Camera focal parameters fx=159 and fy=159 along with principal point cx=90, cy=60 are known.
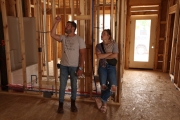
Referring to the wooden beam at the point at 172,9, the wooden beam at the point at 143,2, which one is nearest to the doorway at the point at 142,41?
the wooden beam at the point at 143,2

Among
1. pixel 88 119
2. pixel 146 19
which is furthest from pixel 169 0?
pixel 88 119

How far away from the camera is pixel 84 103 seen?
3.20 metres

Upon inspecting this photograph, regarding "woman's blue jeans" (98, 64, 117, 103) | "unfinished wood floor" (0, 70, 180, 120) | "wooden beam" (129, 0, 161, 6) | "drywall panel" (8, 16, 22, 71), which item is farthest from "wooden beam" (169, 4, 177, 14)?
"drywall panel" (8, 16, 22, 71)

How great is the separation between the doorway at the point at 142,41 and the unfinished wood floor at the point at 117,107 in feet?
7.00

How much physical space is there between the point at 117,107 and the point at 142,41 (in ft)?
12.0

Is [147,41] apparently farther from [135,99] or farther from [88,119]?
[88,119]

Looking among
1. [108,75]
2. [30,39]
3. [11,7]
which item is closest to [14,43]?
[30,39]

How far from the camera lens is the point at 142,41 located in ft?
19.6

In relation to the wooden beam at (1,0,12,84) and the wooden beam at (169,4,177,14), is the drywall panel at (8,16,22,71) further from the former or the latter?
the wooden beam at (169,4,177,14)

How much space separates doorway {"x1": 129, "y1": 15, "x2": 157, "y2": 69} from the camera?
5.79 m

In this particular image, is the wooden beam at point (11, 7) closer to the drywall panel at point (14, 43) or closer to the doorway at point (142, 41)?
the drywall panel at point (14, 43)

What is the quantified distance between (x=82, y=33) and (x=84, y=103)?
4.57 feet

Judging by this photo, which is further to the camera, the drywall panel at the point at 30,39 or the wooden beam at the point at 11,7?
the drywall panel at the point at 30,39

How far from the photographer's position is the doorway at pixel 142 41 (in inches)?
228
